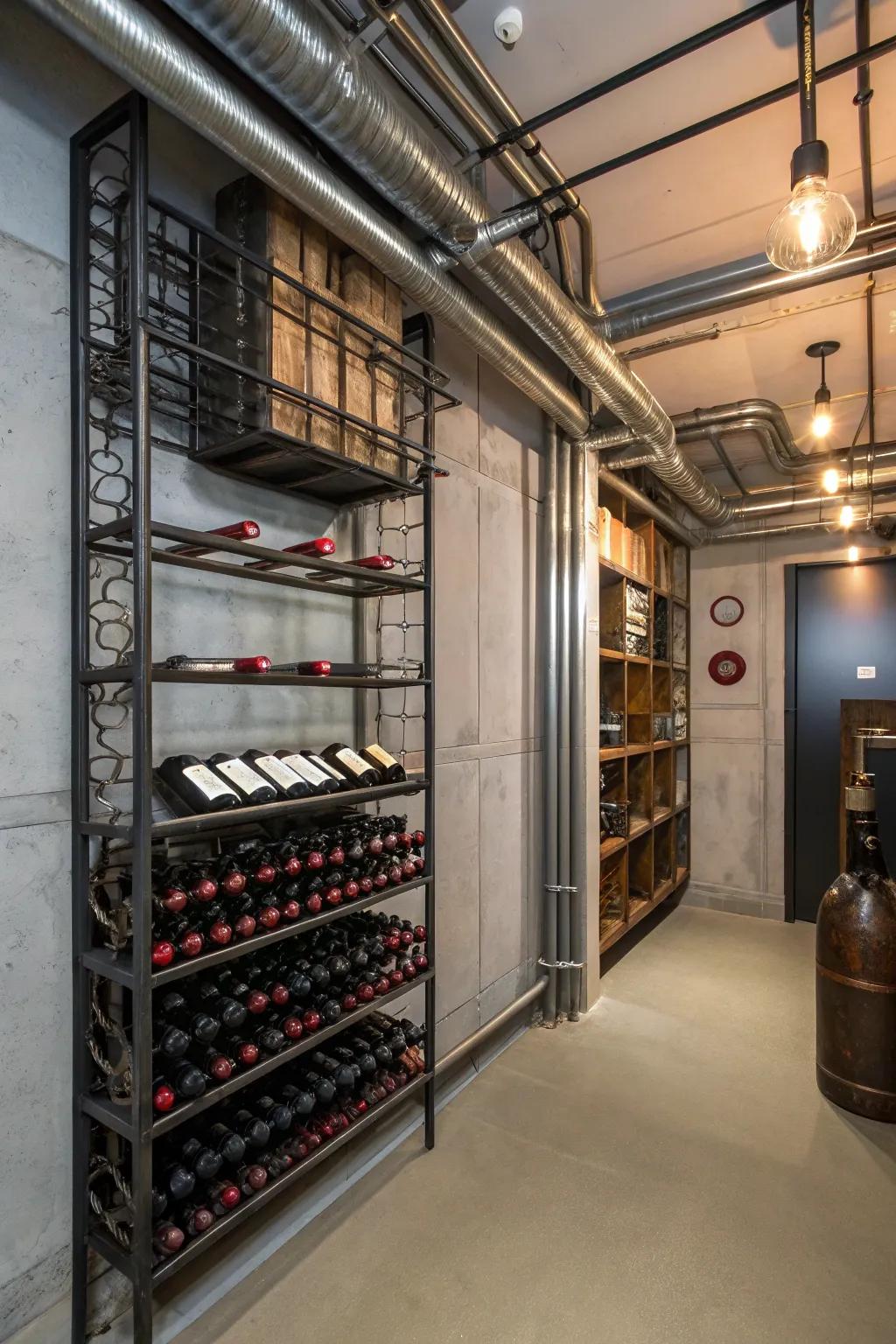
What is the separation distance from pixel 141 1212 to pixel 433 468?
2051 mm

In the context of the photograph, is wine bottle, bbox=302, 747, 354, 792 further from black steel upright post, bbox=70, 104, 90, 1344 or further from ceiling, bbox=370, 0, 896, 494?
ceiling, bbox=370, 0, 896, 494

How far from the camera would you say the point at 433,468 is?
2303mm

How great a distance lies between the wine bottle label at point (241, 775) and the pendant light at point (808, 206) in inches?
66.7

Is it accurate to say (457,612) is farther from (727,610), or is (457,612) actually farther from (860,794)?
(727,610)

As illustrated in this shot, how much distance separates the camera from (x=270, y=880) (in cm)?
176

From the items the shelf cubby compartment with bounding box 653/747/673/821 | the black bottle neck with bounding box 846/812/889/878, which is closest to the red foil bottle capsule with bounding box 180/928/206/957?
the black bottle neck with bounding box 846/812/889/878

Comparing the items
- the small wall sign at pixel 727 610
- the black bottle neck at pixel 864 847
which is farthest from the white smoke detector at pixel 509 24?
the small wall sign at pixel 727 610

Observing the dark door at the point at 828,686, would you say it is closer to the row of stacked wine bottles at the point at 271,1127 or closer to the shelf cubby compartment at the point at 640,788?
the shelf cubby compartment at the point at 640,788

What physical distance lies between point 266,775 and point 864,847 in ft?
7.87

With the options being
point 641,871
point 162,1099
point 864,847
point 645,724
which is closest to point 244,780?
point 162,1099

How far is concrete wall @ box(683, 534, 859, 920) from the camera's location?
538cm

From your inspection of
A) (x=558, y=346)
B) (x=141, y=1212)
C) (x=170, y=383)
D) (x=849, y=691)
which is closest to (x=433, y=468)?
(x=558, y=346)

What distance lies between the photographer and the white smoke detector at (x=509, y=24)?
1.70 m

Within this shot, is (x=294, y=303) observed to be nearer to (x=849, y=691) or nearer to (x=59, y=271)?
(x=59, y=271)
